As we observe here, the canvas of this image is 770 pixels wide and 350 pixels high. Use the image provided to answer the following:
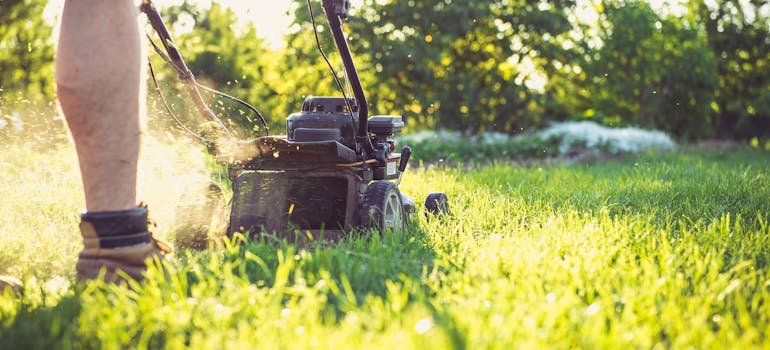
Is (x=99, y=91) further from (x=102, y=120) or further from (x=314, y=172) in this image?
(x=314, y=172)

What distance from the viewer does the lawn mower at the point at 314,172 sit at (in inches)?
102

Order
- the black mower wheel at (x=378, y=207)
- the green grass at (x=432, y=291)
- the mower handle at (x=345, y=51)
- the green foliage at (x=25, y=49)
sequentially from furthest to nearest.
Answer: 1. the green foliage at (x=25, y=49)
2. the black mower wheel at (x=378, y=207)
3. the mower handle at (x=345, y=51)
4. the green grass at (x=432, y=291)

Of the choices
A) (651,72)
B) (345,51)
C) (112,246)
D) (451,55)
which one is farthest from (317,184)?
(651,72)

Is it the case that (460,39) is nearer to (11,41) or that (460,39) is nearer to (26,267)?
(11,41)

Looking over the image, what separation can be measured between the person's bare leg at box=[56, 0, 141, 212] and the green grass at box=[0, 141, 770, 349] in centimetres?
27

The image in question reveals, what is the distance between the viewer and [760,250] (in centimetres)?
234

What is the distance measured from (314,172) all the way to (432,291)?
3.32 feet

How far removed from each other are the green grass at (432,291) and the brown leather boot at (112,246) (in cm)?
6

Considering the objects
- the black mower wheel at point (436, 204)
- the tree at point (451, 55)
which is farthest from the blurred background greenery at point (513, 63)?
the black mower wheel at point (436, 204)

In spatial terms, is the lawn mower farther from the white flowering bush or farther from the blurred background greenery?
the white flowering bush

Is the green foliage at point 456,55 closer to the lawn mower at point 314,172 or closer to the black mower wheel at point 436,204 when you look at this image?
the black mower wheel at point 436,204

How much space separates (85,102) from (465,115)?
8041 millimetres

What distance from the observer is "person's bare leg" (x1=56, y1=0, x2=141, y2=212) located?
1875 millimetres

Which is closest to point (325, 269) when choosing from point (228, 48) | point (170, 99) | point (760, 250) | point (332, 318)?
point (332, 318)
